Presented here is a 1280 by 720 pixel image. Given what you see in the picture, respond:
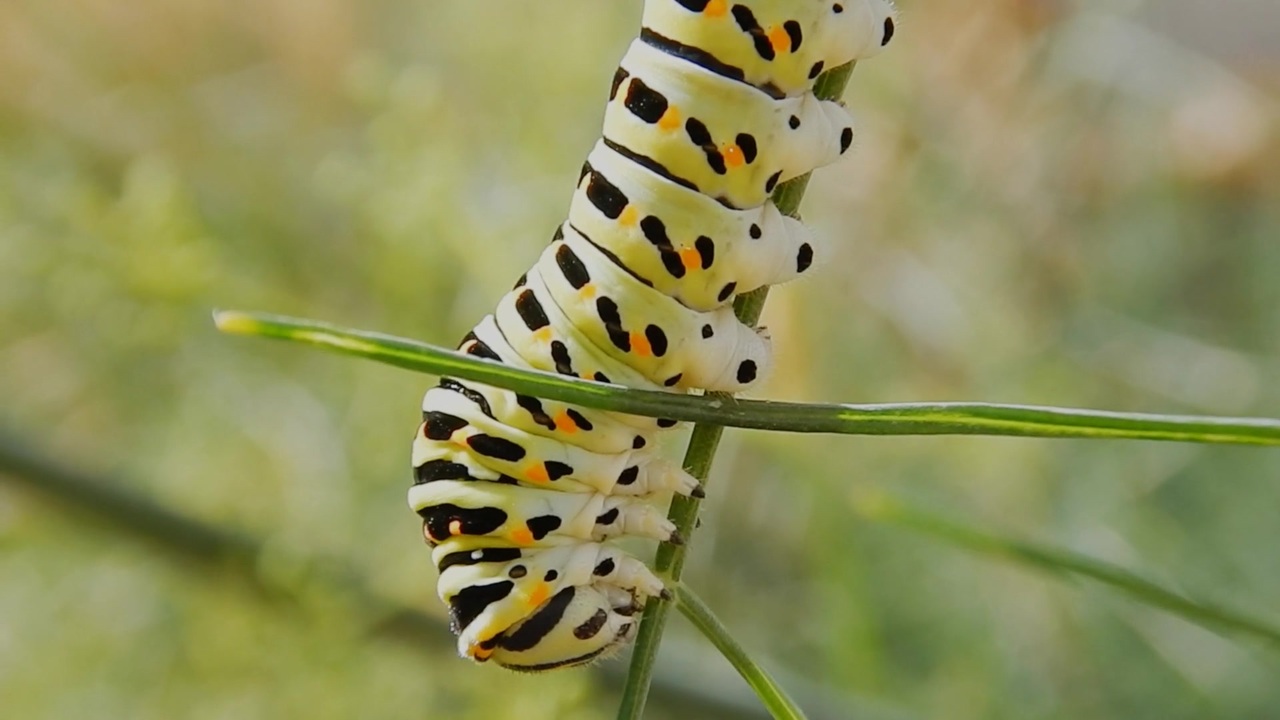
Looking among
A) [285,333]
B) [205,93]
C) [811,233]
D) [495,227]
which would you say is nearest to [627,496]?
[811,233]

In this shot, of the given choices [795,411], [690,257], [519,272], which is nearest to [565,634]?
[690,257]

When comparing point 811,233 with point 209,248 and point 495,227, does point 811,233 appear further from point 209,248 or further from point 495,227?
point 209,248

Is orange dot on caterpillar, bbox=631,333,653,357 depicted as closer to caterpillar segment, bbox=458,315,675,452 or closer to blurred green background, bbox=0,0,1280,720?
caterpillar segment, bbox=458,315,675,452

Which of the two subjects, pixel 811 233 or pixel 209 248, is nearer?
pixel 811 233

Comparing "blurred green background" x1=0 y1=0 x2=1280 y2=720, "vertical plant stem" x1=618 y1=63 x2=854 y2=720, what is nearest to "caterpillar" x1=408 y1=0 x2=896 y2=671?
"vertical plant stem" x1=618 y1=63 x2=854 y2=720

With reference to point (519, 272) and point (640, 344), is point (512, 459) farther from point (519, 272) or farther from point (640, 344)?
point (519, 272)

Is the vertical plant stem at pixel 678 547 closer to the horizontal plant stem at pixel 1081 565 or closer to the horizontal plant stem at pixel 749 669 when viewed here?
the horizontal plant stem at pixel 749 669
